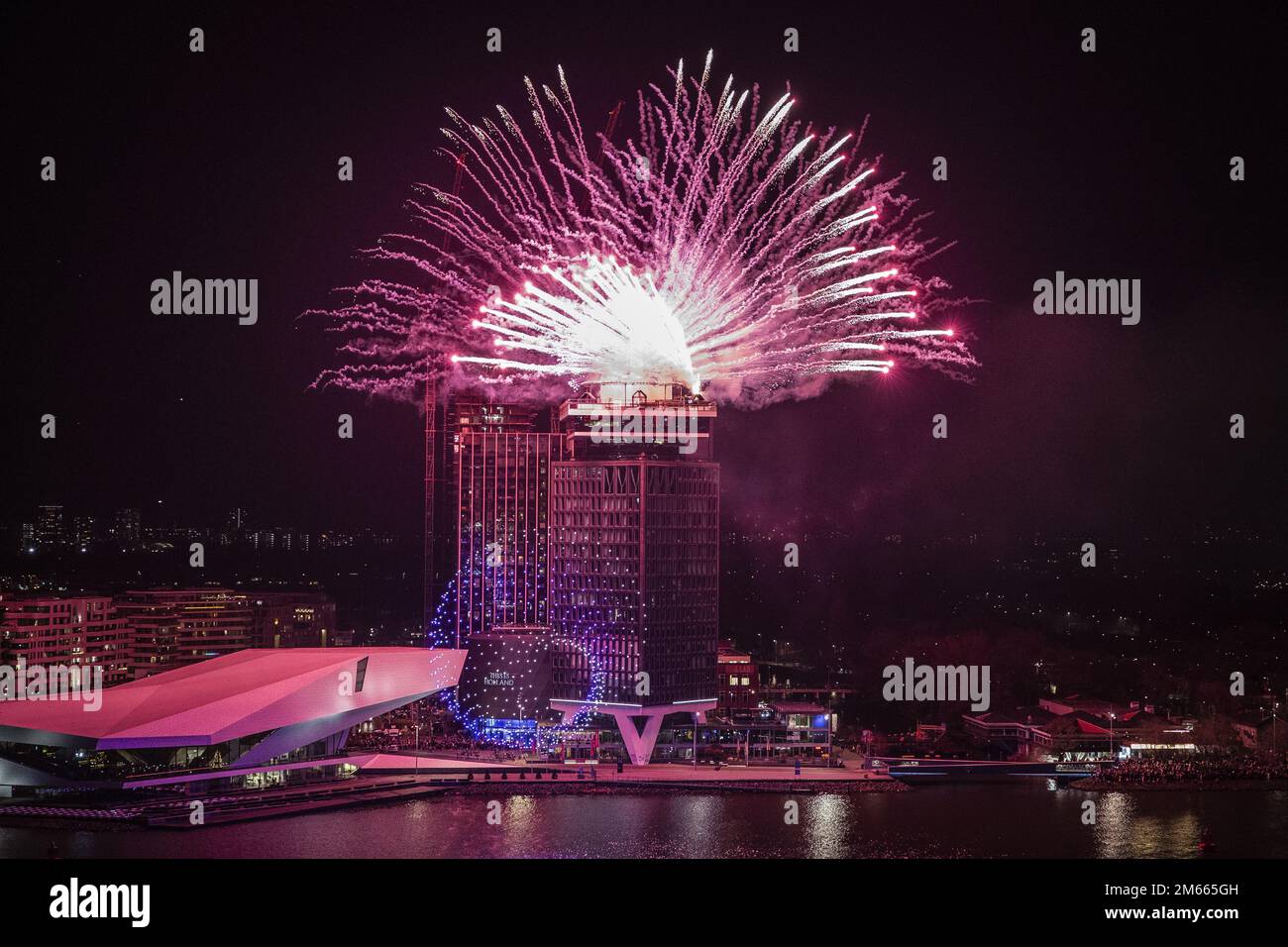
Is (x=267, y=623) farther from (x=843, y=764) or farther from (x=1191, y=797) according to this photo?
(x=1191, y=797)

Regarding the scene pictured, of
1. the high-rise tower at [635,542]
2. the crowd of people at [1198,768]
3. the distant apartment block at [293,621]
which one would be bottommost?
the crowd of people at [1198,768]

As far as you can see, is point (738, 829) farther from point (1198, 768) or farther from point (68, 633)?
point (68, 633)

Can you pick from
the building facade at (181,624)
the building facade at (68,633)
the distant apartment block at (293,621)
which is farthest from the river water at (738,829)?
the distant apartment block at (293,621)

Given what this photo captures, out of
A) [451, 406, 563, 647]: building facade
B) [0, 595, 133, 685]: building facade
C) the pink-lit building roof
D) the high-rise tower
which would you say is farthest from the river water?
[0, 595, 133, 685]: building facade

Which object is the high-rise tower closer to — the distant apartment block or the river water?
the river water

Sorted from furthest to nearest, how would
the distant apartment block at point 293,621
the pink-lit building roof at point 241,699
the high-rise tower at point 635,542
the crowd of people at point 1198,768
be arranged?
the distant apartment block at point 293,621 → the high-rise tower at point 635,542 → the crowd of people at point 1198,768 → the pink-lit building roof at point 241,699

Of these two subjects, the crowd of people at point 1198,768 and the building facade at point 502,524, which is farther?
the building facade at point 502,524

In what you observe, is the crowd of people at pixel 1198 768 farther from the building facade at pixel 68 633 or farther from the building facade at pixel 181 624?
the building facade at pixel 68 633

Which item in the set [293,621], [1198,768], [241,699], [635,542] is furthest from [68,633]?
[1198,768]
